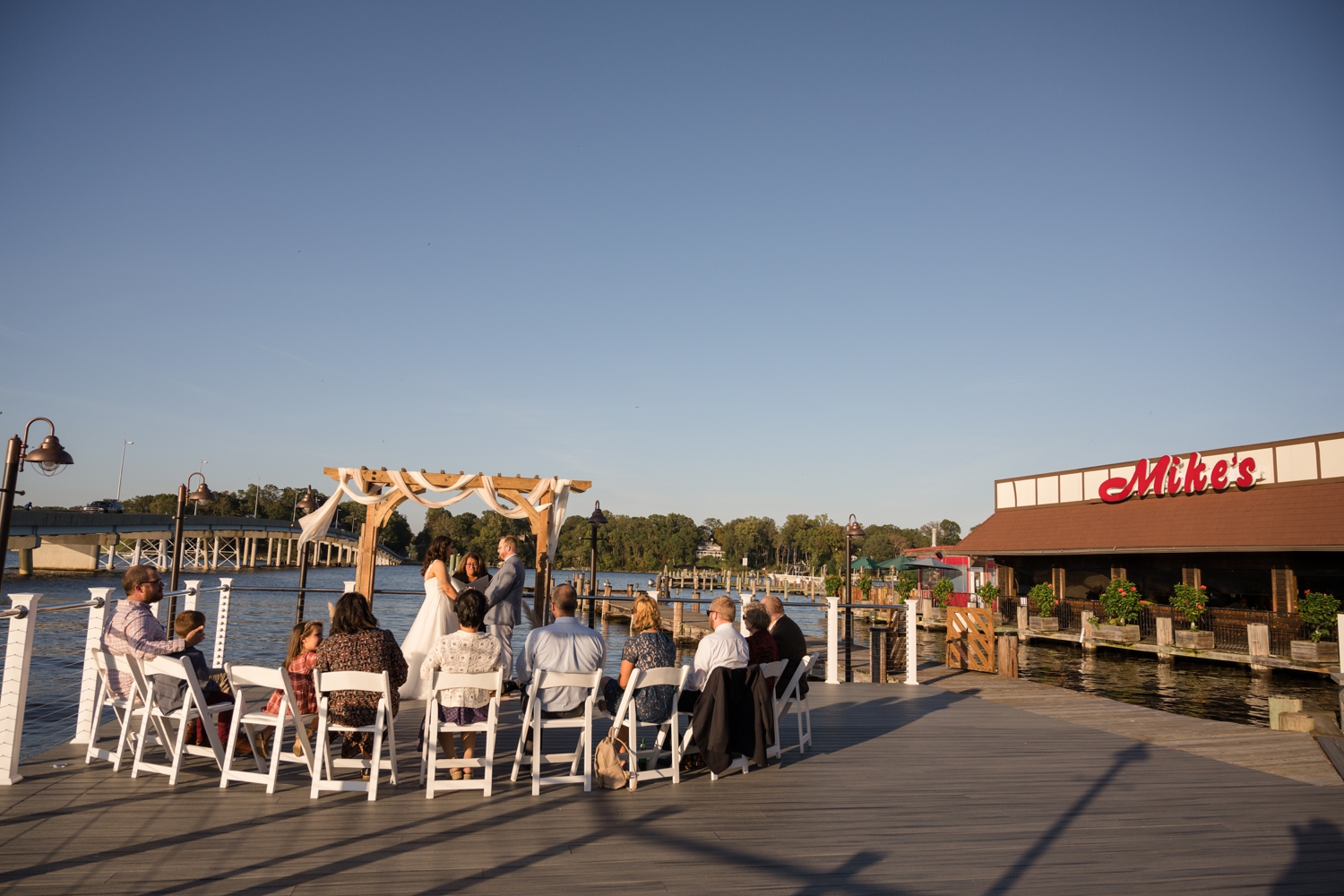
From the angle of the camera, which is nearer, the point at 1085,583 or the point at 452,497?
the point at 452,497

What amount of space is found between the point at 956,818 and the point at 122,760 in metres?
5.17

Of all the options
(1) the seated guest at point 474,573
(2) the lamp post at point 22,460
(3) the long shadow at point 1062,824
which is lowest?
(3) the long shadow at point 1062,824

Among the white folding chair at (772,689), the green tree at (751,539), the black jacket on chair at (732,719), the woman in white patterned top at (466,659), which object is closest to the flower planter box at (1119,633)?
the white folding chair at (772,689)

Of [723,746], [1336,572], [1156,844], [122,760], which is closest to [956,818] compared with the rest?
[1156,844]

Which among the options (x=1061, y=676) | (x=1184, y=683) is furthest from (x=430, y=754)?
(x=1184, y=683)

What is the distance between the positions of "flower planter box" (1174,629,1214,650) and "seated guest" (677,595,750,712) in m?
20.8

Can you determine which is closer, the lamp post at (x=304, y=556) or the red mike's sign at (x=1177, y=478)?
the lamp post at (x=304, y=556)

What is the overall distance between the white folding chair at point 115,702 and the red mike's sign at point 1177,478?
1022 inches

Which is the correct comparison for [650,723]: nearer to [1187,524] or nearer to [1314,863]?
[1314,863]

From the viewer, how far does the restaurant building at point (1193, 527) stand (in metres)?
21.1

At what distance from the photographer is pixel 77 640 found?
881 inches

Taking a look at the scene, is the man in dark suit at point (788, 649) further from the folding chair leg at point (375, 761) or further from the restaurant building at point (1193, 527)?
the restaurant building at point (1193, 527)

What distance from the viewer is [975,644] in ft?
47.0

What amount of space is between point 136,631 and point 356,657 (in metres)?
1.61
